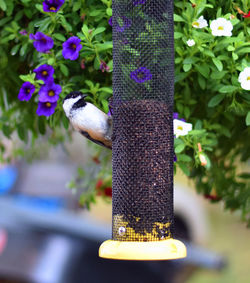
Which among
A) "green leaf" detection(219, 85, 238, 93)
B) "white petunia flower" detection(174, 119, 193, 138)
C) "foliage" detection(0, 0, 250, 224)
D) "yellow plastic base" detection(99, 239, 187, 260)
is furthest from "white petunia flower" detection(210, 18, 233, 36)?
"yellow plastic base" detection(99, 239, 187, 260)

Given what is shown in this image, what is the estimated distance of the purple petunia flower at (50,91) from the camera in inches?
60.7

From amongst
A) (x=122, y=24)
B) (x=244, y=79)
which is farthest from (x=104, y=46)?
(x=244, y=79)

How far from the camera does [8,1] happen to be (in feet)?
5.59

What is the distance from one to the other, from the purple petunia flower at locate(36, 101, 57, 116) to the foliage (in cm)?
6

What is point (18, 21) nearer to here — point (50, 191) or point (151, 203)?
point (151, 203)

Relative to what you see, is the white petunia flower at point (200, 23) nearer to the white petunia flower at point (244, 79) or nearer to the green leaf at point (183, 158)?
the white petunia flower at point (244, 79)

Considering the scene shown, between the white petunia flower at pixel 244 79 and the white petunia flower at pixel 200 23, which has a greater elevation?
the white petunia flower at pixel 200 23

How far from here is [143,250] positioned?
4.14 feet

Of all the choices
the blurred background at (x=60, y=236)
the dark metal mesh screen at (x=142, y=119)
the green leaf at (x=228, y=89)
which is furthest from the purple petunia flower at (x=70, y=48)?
the blurred background at (x=60, y=236)

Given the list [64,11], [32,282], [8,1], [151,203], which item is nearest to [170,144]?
[151,203]

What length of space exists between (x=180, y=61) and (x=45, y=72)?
38 centimetres

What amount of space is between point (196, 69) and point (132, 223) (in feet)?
1.58

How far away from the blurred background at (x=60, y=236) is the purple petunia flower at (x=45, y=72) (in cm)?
129

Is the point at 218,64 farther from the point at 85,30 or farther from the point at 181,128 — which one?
the point at 85,30
